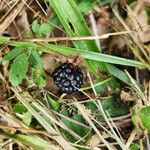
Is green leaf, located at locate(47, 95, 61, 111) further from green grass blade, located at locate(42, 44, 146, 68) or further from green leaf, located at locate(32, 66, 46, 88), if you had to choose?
green grass blade, located at locate(42, 44, 146, 68)

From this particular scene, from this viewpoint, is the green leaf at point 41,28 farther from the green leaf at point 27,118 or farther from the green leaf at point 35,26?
the green leaf at point 27,118

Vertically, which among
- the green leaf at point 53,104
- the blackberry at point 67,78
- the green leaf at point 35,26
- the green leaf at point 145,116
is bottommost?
the green leaf at point 145,116

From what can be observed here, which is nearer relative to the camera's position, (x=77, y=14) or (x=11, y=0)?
(x=77, y=14)

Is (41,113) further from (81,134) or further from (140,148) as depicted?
(140,148)

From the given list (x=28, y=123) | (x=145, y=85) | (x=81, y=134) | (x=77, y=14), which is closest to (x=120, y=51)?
(x=145, y=85)

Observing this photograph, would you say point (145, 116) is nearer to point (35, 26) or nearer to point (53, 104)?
point (53, 104)

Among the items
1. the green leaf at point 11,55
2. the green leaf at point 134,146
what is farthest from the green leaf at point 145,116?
the green leaf at point 11,55
